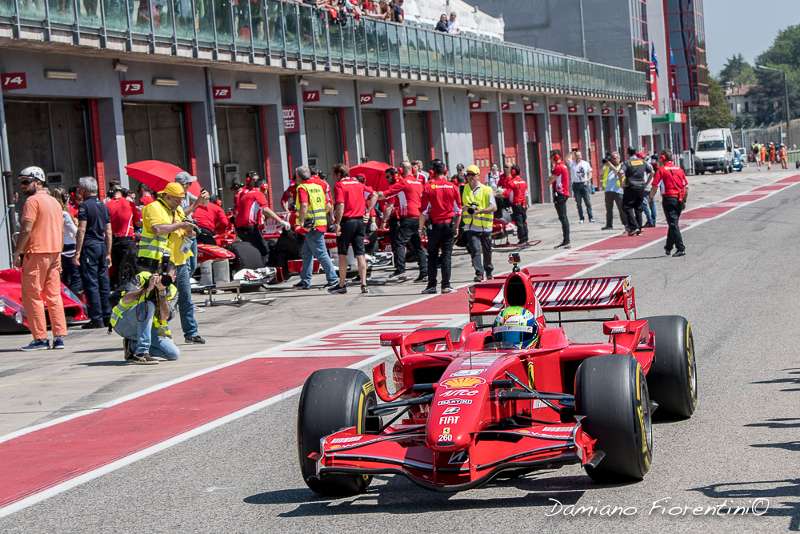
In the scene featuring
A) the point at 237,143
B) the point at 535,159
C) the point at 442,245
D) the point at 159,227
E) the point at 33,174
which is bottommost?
the point at 442,245

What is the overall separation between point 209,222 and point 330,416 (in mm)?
15534

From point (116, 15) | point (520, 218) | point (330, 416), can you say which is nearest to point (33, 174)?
point (330, 416)

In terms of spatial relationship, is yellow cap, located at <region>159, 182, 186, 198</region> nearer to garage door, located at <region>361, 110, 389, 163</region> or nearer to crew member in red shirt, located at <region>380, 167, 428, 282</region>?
crew member in red shirt, located at <region>380, 167, 428, 282</region>

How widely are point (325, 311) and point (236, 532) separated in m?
11.9

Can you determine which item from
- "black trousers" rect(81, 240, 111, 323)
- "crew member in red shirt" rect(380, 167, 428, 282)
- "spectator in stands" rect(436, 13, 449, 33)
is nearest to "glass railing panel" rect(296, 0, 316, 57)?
"crew member in red shirt" rect(380, 167, 428, 282)

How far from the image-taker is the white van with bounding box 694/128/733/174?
253 ft

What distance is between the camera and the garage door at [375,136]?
4088 centimetres

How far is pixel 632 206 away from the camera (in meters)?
29.0

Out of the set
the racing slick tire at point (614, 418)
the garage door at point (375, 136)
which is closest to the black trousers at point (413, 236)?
the racing slick tire at point (614, 418)

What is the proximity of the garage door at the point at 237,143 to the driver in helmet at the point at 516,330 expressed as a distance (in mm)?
24679

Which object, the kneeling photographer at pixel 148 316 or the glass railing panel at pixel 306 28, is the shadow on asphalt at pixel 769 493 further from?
the glass railing panel at pixel 306 28

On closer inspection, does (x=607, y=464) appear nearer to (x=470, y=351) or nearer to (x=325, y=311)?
(x=470, y=351)

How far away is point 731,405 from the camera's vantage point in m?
9.34

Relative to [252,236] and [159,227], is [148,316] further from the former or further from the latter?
[252,236]
